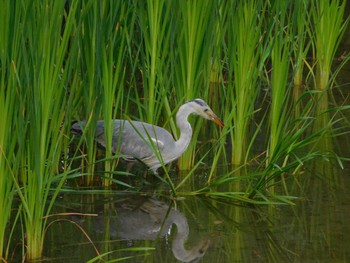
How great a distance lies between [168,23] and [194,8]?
0.20m

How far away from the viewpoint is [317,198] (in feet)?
17.7

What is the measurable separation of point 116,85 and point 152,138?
1.44ft

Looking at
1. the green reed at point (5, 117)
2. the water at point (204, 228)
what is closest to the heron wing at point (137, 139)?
the water at point (204, 228)

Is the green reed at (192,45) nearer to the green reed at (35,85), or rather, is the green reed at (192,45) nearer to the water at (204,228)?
the water at (204,228)

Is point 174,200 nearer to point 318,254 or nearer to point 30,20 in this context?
point 318,254

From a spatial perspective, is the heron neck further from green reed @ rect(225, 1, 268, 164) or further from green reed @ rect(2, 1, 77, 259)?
green reed @ rect(2, 1, 77, 259)

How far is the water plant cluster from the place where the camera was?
400cm

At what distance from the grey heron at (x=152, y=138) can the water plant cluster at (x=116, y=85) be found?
0.35 feet

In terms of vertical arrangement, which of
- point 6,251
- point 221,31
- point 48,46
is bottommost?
point 6,251

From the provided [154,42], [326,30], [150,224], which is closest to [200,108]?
[154,42]

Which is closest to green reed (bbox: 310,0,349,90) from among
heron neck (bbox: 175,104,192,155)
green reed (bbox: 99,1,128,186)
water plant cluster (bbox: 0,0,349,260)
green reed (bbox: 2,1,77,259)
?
water plant cluster (bbox: 0,0,349,260)

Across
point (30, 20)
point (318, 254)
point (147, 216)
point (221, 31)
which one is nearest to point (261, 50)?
point (221, 31)

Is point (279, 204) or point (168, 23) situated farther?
point (168, 23)

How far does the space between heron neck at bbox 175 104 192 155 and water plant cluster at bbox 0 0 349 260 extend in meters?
0.11
